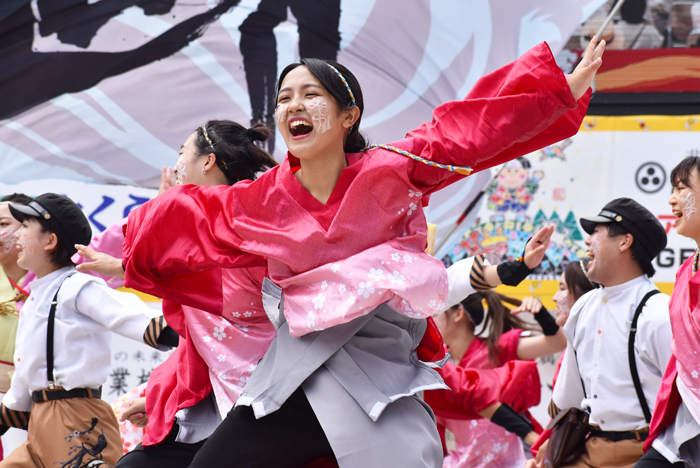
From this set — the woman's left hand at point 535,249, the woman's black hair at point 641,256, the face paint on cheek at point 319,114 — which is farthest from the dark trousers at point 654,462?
the face paint on cheek at point 319,114

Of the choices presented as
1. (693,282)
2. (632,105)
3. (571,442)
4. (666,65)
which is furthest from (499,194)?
(693,282)

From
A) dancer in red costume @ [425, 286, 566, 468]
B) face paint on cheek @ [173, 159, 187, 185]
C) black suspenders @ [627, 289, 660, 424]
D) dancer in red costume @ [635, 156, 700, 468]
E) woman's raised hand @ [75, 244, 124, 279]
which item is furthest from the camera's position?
dancer in red costume @ [425, 286, 566, 468]

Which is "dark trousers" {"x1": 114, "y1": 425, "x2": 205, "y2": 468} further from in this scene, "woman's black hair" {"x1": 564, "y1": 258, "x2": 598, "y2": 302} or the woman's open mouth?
"woman's black hair" {"x1": 564, "y1": 258, "x2": 598, "y2": 302}

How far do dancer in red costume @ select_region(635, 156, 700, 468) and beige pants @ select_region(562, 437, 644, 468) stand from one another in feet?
1.32

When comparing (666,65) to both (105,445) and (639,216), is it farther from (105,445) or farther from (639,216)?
(105,445)

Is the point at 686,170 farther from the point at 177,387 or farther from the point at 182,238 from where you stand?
the point at 177,387

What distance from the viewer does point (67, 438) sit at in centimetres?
322

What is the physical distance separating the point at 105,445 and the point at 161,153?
1989mm

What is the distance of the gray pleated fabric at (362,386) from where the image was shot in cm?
172

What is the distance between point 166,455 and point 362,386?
1.07m

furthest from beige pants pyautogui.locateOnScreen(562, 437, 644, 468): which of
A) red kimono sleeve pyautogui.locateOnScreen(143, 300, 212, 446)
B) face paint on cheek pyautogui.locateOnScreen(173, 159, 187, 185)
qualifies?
face paint on cheek pyautogui.locateOnScreen(173, 159, 187, 185)

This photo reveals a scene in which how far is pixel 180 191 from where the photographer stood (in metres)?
2.12

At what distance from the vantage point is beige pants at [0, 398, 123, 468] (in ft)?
10.5

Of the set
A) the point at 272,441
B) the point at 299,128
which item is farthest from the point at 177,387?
the point at 299,128
